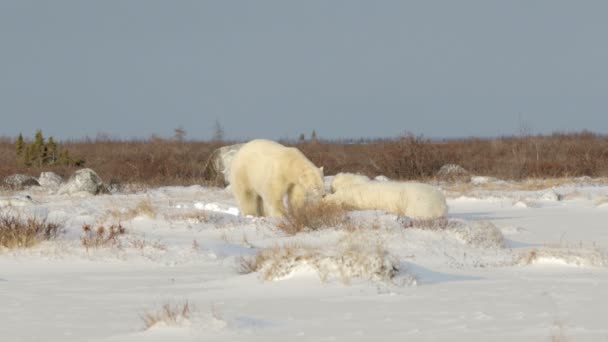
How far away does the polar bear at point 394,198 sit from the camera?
11.2 m

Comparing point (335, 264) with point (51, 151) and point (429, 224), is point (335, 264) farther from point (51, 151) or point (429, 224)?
point (51, 151)

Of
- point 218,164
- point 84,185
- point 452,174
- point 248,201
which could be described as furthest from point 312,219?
point 218,164

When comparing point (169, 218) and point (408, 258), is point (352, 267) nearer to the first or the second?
point (408, 258)

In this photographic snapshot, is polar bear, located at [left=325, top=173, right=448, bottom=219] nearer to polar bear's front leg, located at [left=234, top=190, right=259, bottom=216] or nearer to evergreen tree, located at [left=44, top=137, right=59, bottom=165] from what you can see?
polar bear's front leg, located at [left=234, top=190, right=259, bottom=216]

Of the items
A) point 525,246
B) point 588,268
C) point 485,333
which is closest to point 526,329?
point 485,333

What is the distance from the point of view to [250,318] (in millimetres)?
4852

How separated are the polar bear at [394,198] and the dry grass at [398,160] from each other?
1141 centimetres

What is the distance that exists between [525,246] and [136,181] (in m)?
15.2

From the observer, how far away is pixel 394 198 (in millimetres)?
11539

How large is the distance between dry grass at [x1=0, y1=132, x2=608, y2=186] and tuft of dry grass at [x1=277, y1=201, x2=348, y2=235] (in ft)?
43.9

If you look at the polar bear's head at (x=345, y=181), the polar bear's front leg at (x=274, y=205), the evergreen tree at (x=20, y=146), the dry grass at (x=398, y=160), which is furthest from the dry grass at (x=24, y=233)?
the evergreen tree at (x=20, y=146)

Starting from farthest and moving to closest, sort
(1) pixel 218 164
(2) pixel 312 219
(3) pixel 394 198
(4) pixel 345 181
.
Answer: (1) pixel 218 164 → (4) pixel 345 181 → (3) pixel 394 198 → (2) pixel 312 219

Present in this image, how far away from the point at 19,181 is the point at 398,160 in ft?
31.6

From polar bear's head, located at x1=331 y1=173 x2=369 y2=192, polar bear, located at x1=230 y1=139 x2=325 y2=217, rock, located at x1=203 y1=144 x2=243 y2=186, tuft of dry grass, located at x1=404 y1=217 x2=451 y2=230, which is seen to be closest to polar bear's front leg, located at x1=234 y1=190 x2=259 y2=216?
polar bear, located at x1=230 y1=139 x2=325 y2=217
